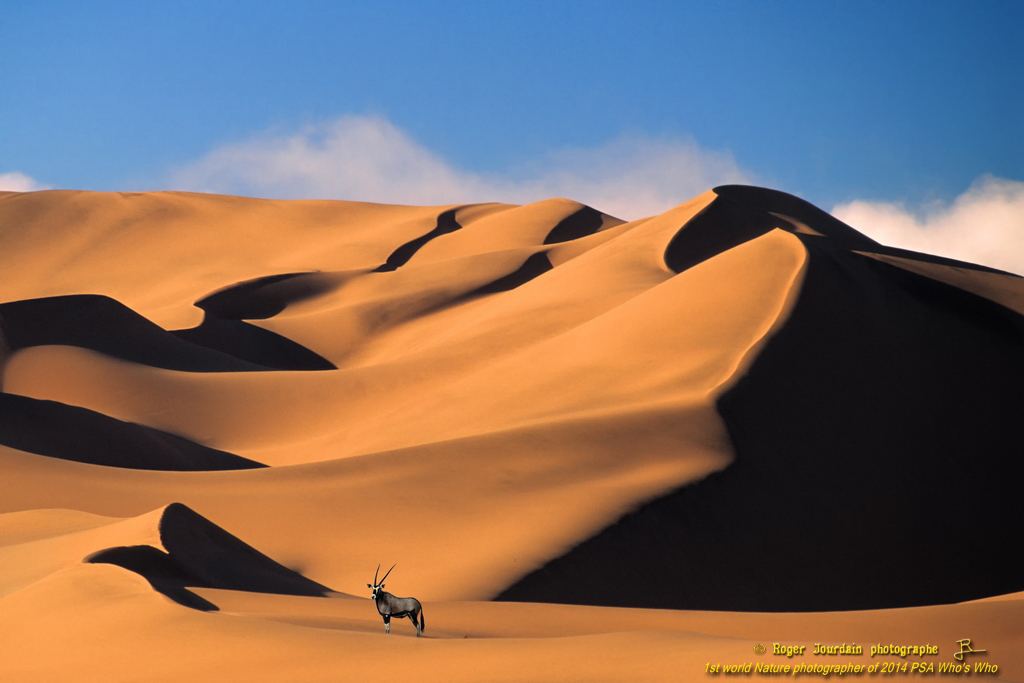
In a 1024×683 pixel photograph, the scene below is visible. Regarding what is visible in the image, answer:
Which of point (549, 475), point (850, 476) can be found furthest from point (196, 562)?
point (850, 476)

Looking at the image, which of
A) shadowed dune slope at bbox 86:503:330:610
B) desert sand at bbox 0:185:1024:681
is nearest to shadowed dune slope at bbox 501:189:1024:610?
desert sand at bbox 0:185:1024:681

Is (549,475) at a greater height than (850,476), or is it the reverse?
(850,476)

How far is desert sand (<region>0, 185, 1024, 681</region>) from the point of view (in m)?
9.20

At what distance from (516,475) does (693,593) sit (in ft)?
10.4

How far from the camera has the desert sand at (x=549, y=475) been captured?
30.2 ft

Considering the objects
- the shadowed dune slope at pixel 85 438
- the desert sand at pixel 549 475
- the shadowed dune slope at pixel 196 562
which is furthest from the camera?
the shadowed dune slope at pixel 85 438

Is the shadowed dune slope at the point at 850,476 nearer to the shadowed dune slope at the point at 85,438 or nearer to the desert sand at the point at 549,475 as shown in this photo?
the desert sand at the point at 549,475

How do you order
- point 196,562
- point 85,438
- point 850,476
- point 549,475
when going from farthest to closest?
point 85,438
point 850,476
point 549,475
point 196,562

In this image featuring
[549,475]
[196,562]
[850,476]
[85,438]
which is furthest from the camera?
[85,438]

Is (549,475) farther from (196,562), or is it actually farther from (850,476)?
(196,562)

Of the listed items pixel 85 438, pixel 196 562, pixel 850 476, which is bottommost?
pixel 196 562

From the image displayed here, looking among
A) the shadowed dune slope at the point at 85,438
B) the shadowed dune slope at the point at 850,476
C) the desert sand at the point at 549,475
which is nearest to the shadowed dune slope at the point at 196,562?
the desert sand at the point at 549,475

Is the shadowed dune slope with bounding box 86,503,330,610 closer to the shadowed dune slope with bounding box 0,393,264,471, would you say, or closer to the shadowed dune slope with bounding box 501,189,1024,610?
the shadowed dune slope with bounding box 501,189,1024,610

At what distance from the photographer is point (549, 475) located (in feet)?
64.3
